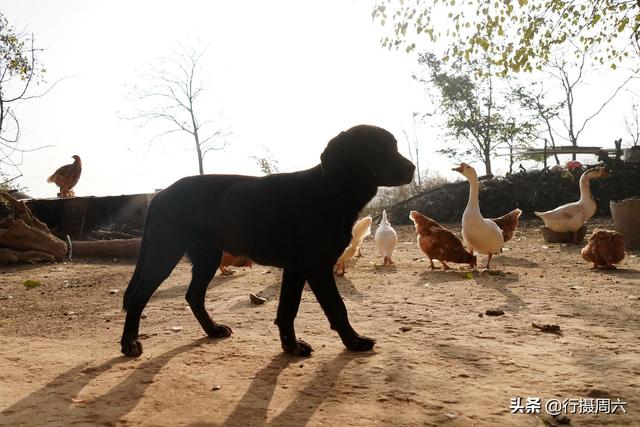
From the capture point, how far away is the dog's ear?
3662mm

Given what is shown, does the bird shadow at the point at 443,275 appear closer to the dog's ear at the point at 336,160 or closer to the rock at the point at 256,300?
the rock at the point at 256,300

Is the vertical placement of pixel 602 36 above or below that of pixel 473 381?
above

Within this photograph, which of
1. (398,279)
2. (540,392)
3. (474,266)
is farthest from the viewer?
(474,266)

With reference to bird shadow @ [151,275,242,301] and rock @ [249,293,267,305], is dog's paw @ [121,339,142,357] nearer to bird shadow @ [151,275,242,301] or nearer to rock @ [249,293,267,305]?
rock @ [249,293,267,305]

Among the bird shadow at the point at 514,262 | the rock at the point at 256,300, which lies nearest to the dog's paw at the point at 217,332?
the rock at the point at 256,300

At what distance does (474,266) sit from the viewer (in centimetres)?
805

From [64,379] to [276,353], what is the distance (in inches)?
57.7

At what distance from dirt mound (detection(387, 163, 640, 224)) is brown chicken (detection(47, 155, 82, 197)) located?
413 inches

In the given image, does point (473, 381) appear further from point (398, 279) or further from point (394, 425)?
point (398, 279)

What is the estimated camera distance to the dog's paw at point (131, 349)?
395 cm

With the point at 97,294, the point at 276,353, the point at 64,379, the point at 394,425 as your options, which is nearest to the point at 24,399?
the point at 64,379

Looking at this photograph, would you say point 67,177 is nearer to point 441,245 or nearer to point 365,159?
point 441,245

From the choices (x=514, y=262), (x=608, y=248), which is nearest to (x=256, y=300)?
(x=514, y=262)

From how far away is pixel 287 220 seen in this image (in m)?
3.74
